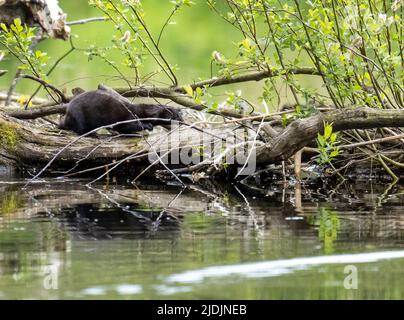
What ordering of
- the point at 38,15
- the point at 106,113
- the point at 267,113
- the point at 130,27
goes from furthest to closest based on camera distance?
the point at 38,15 → the point at 106,113 → the point at 130,27 → the point at 267,113

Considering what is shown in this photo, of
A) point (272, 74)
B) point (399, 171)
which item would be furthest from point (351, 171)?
point (272, 74)

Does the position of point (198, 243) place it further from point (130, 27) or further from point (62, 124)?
point (62, 124)

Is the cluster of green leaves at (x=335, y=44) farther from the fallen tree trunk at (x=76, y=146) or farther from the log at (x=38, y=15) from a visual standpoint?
the log at (x=38, y=15)

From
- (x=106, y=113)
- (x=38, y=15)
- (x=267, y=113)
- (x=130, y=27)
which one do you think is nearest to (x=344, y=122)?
(x=267, y=113)

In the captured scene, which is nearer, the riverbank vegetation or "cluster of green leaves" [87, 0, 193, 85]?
the riverbank vegetation

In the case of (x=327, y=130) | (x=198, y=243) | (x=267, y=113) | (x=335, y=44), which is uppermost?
(x=335, y=44)

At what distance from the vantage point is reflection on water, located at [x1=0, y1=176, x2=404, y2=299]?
445 centimetres

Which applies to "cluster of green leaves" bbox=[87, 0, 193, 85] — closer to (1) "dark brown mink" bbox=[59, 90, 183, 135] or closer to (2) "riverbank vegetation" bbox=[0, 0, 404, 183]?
(2) "riverbank vegetation" bbox=[0, 0, 404, 183]

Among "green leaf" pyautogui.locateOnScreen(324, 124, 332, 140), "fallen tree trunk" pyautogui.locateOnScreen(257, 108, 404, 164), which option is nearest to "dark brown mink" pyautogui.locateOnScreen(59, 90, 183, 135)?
"fallen tree trunk" pyautogui.locateOnScreen(257, 108, 404, 164)

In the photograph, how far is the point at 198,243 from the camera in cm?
560

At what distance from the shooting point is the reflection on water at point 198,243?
4.45 m

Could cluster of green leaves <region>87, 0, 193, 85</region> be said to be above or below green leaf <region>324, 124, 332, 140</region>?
above
